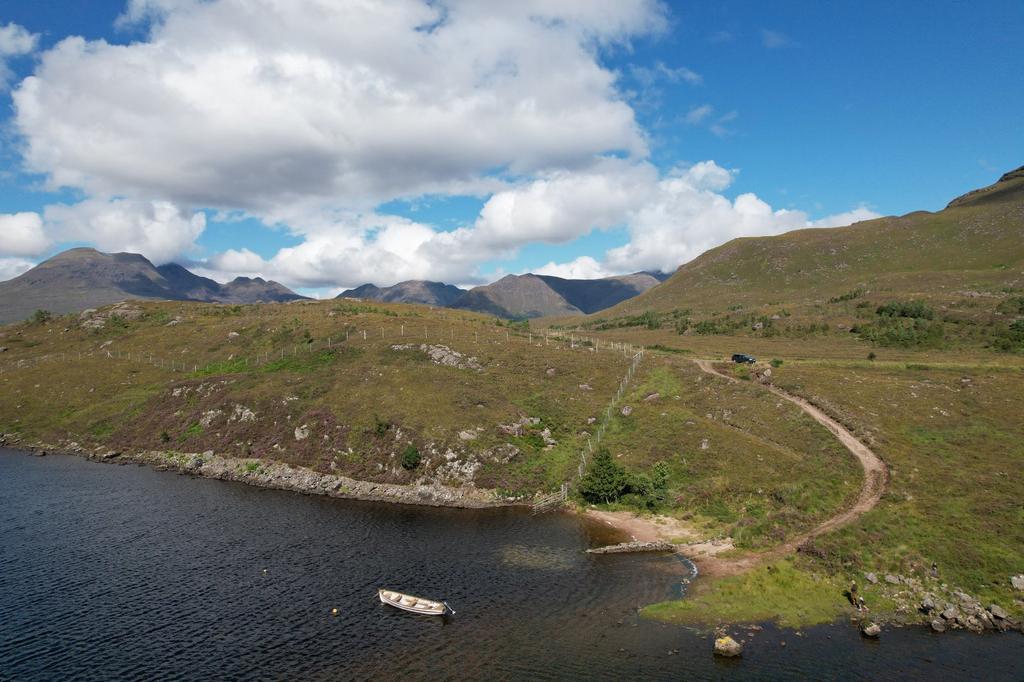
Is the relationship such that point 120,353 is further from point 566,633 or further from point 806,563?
point 806,563

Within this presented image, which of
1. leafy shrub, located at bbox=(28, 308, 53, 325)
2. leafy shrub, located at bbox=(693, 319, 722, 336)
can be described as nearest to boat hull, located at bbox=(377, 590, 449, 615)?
leafy shrub, located at bbox=(693, 319, 722, 336)

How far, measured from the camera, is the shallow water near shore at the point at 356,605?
40000mm

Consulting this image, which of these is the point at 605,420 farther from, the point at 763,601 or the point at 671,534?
the point at 763,601

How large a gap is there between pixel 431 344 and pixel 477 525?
198 feet

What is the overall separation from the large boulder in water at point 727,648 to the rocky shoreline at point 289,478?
121 feet

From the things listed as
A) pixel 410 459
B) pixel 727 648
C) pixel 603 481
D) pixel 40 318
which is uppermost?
pixel 40 318

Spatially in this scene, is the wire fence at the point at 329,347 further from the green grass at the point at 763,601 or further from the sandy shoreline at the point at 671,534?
the green grass at the point at 763,601

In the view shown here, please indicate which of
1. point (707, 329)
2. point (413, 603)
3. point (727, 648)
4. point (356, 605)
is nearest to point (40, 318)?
point (356, 605)

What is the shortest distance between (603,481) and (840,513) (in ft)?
93.7

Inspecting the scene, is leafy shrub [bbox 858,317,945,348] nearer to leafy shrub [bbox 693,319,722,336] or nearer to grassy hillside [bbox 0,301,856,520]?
leafy shrub [bbox 693,319,722,336]

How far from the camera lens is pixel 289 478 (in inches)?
3312

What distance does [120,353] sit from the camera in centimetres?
14550

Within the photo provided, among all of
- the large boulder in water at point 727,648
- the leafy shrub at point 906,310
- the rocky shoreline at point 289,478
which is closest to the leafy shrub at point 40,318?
the rocky shoreline at point 289,478

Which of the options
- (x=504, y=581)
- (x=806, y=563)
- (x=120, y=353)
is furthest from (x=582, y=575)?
(x=120, y=353)
